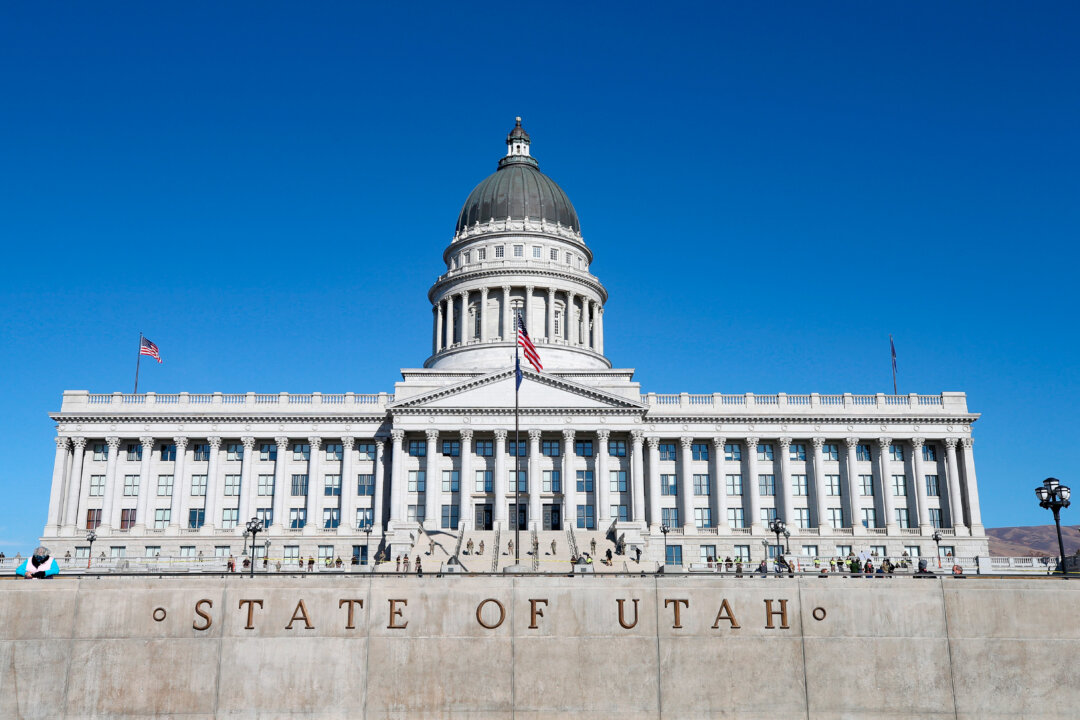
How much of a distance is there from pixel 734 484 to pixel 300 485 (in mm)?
36455

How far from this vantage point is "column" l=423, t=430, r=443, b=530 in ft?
248

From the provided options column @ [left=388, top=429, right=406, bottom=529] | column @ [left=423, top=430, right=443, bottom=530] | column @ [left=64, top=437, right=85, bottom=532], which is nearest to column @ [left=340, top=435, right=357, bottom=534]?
column @ [left=388, top=429, right=406, bottom=529]

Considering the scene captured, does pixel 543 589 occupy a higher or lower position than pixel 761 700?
higher

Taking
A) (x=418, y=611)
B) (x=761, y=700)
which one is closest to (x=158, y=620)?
(x=418, y=611)

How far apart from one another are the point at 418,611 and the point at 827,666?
9.77 meters

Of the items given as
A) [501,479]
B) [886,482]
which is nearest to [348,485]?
[501,479]

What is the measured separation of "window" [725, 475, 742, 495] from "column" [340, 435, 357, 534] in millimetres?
31219

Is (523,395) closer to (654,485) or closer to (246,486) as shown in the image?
(654,485)

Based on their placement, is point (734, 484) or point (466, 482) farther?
point (734, 484)

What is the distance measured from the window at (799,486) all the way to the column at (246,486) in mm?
45031

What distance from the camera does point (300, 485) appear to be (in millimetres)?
79625

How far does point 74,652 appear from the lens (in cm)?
2223

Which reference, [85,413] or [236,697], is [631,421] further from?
[236,697]

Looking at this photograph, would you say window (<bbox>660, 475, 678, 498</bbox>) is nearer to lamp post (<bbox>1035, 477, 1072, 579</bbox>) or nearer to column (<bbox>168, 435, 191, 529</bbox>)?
column (<bbox>168, 435, 191, 529</bbox>)
